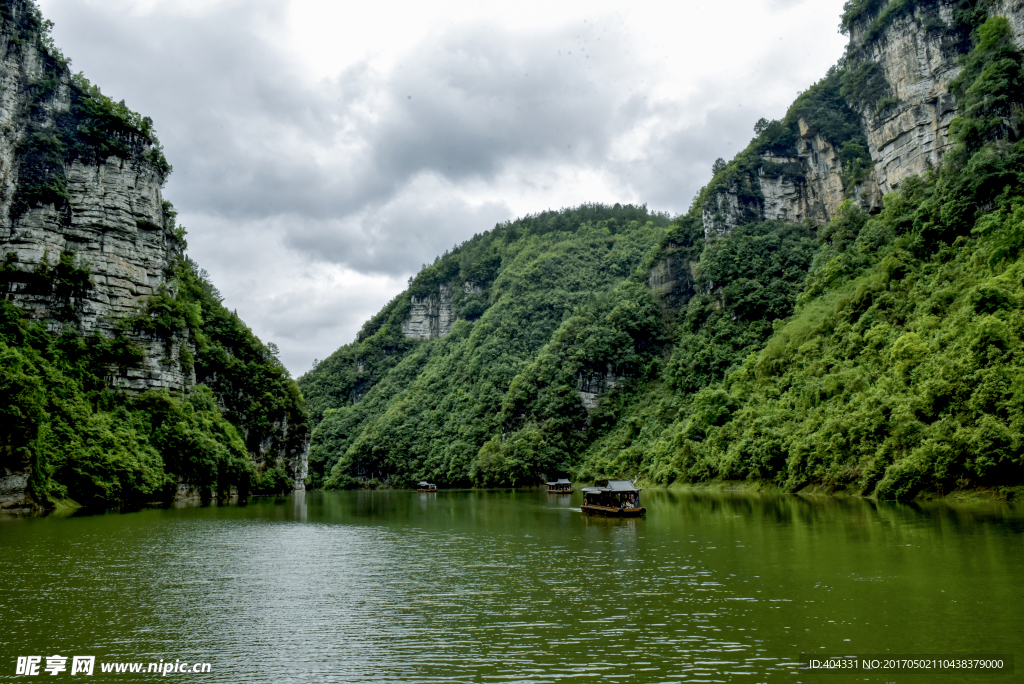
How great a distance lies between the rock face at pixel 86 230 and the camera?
214ft

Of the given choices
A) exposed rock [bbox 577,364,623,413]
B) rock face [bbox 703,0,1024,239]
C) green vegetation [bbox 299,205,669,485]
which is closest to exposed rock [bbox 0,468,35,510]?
green vegetation [bbox 299,205,669,485]

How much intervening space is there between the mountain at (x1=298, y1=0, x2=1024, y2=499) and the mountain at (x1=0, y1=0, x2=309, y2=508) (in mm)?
52382

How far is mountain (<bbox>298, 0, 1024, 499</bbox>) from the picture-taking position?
43.6 metres

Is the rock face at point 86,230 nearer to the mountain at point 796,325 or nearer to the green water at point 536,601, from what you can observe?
the green water at point 536,601

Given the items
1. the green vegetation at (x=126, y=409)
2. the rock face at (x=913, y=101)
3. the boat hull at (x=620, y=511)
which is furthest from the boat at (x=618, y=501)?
the rock face at (x=913, y=101)

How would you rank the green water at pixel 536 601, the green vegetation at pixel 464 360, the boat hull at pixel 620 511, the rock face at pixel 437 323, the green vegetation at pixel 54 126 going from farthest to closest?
the rock face at pixel 437 323, the green vegetation at pixel 464 360, the green vegetation at pixel 54 126, the boat hull at pixel 620 511, the green water at pixel 536 601

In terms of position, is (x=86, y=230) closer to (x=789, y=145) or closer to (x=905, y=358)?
(x=905, y=358)

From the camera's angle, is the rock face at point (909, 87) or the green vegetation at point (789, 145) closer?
the rock face at point (909, 87)

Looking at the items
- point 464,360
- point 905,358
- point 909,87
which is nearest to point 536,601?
point 905,358

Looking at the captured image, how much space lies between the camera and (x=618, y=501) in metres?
43.4

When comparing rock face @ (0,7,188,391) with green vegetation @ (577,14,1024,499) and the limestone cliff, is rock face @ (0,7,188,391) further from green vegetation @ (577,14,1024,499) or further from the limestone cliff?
the limestone cliff

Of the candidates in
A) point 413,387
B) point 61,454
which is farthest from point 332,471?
point 61,454

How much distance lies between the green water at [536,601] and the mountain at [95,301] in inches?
1123

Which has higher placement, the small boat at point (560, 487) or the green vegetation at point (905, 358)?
the green vegetation at point (905, 358)
